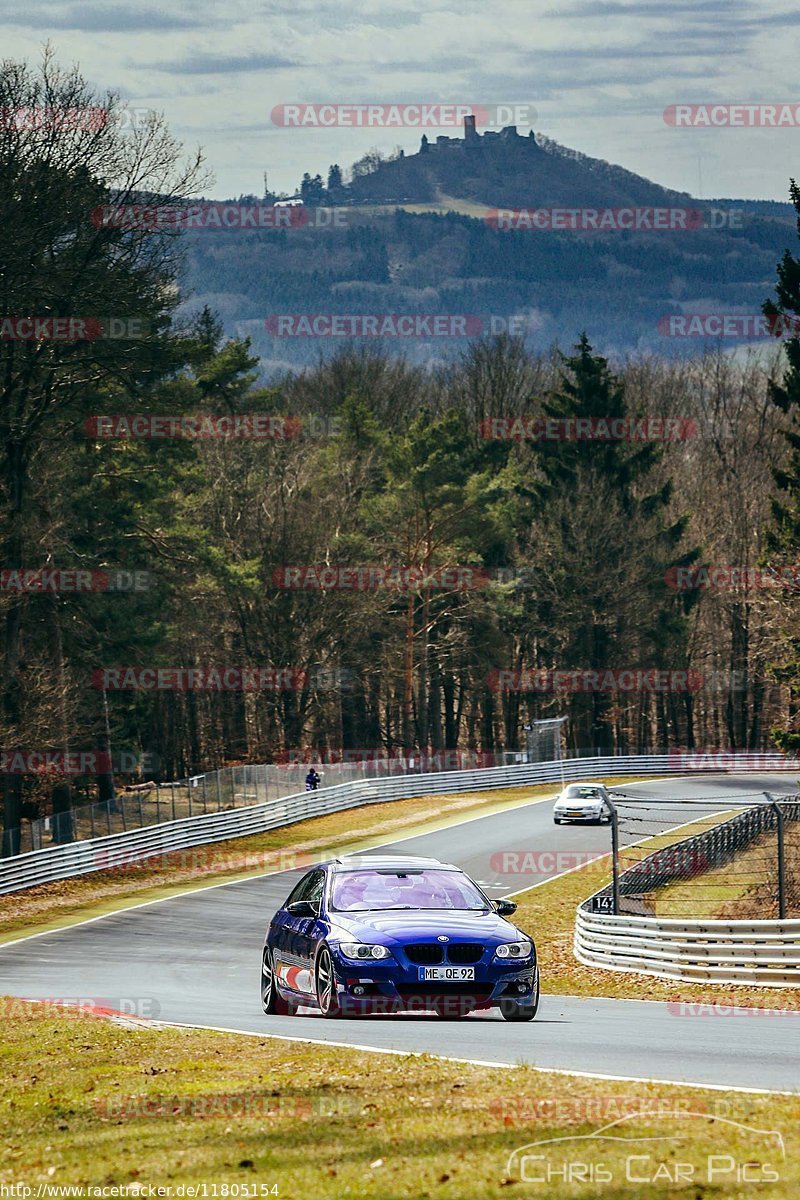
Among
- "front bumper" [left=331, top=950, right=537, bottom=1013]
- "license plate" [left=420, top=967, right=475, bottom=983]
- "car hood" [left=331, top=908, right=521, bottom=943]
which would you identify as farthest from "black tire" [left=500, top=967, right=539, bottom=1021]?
"license plate" [left=420, top=967, right=475, bottom=983]

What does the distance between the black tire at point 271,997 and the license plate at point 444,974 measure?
2721 millimetres

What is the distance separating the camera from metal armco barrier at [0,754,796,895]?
1574 inches

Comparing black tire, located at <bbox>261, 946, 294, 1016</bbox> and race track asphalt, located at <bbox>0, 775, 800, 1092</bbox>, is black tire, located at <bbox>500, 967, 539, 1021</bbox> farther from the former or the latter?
black tire, located at <bbox>261, 946, 294, 1016</bbox>

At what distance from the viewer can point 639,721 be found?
3595 inches

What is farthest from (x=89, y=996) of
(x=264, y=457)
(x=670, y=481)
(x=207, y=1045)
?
(x=670, y=481)

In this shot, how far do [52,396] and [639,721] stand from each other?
53186mm

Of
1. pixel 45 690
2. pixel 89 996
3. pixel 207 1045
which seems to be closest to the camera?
pixel 207 1045

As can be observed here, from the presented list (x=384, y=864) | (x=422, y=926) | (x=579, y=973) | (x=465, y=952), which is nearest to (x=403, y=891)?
(x=384, y=864)

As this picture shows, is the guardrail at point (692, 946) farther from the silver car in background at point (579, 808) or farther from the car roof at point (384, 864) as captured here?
the silver car in background at point (579, 808)

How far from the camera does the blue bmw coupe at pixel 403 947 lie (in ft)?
44.9

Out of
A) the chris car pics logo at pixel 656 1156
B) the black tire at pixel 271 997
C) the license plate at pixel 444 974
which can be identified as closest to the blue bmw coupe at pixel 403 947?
the license plate at pixel 444 974

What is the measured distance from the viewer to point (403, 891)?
15.0 meters

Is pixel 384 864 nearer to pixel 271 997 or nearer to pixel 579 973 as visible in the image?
pixel 271 997

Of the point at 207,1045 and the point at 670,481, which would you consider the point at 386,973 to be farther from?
the point at 670,481
